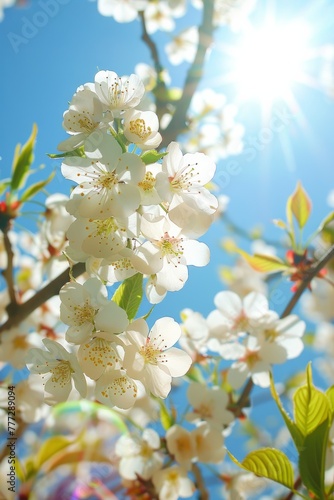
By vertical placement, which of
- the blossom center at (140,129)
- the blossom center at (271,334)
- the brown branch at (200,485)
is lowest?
the brown branch at (200,485)

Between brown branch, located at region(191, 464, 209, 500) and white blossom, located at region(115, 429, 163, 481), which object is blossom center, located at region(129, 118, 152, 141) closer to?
white blossom, located at region(115, 429, 163, 481)

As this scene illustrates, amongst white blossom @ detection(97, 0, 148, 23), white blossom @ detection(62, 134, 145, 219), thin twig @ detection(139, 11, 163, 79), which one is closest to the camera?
white blossom @ detection(62, 134, 145, 219)

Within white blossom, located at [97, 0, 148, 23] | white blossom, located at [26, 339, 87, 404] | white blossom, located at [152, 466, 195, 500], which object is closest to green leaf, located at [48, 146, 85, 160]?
white blossom, located at [26, 339, 87, 404]

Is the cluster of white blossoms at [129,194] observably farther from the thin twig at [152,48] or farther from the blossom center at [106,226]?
the thin twig at [152,48]

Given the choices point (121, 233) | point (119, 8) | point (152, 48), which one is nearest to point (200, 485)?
point (121, 233)

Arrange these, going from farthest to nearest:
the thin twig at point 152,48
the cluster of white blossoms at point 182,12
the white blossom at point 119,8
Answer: the cluster of white blossoms at point 182,12 → the white blossom at point 119,8 → the thin twig at point 152,48

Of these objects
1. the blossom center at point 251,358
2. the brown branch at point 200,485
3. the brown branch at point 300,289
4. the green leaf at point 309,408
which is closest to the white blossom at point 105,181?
the green leaf at point 309,408
